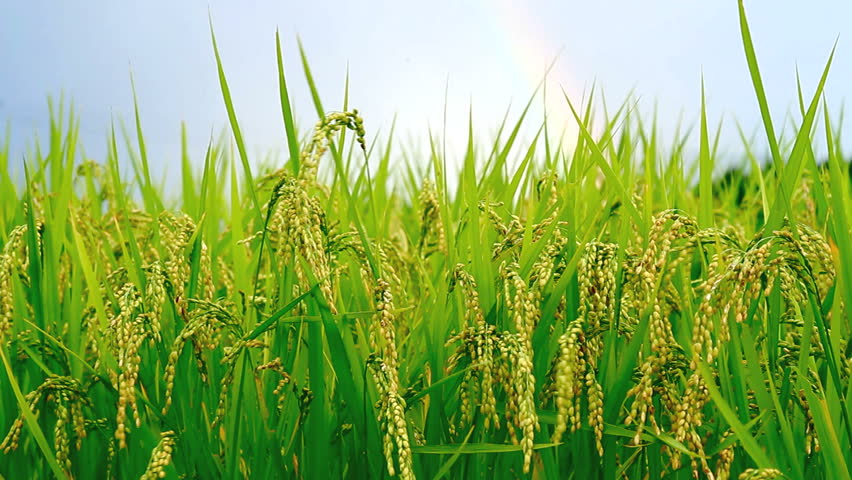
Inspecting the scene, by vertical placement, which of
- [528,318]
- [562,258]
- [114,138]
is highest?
[114,138]

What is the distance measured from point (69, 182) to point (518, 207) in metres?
1.70

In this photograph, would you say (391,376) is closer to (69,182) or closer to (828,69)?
(828,69)

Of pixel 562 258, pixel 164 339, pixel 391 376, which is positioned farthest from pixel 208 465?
pixel 562 258

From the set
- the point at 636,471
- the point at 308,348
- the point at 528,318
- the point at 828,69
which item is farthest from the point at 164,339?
the point at 828,69

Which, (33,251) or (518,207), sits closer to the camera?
(33,251)

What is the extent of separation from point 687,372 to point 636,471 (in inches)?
12.1

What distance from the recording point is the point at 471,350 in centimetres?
184

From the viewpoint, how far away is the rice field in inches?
67.4

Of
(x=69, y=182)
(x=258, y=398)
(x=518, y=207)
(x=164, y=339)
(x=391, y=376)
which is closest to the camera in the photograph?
(x=391, y=376)

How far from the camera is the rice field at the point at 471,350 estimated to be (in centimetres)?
171

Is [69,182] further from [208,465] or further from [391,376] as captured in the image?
[391,376]

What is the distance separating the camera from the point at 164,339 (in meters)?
2.35

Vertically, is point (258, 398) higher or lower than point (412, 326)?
lower

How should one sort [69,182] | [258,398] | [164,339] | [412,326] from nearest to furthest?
1. [258,398]
2. [164,339]
3. [412,326]
4. [69,182]
